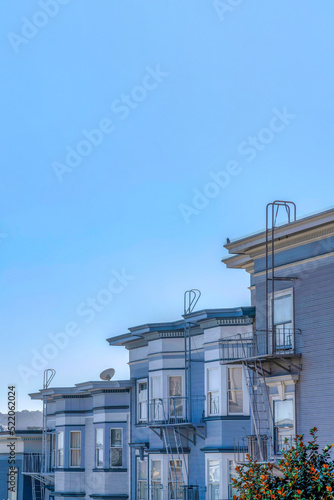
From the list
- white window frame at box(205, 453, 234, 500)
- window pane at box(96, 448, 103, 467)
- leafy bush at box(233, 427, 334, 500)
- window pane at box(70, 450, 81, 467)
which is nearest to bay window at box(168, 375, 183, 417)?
white window frame at box(205, 453, 234, 500)

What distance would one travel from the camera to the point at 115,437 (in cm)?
4222

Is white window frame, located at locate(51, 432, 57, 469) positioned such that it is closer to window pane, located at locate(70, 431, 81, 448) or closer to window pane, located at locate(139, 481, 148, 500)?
window pane, located at locate(70, 431, 81, 448)

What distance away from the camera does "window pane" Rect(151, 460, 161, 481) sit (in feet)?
120

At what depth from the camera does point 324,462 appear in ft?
59.9

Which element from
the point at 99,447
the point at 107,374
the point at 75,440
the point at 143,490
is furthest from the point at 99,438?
the point at 143,490

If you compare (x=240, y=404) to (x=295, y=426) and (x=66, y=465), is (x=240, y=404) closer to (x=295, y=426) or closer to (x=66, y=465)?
(x=295, y=426)

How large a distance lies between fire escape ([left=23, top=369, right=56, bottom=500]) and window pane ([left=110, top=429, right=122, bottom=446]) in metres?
7.82

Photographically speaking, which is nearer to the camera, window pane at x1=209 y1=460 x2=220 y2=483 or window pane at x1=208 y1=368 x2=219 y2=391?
window pane at x1=209 y1=460 x2=220 y2=483

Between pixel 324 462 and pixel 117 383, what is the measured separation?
23446 millimetres

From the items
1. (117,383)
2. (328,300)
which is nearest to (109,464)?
(117,383)

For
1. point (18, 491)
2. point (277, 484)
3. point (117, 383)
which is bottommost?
point (18, 491)

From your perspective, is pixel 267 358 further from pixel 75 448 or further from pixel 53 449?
pixel 53 449

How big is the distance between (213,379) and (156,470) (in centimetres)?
606

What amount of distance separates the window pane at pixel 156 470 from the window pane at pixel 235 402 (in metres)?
5.89
